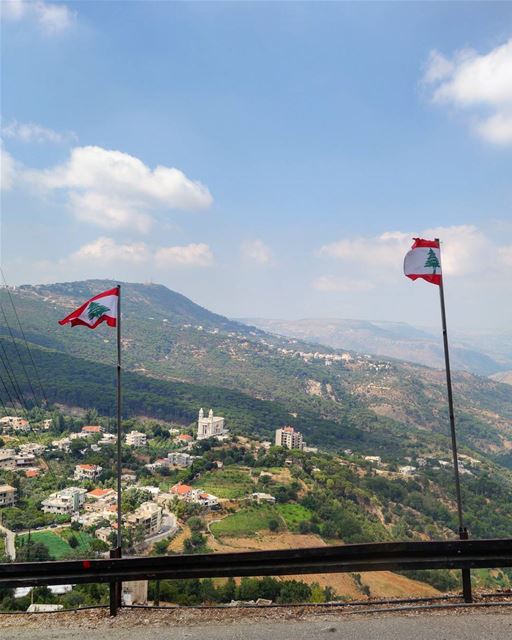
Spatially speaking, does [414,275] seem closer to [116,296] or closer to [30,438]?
[116,296]

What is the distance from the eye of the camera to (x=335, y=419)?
4466 inches

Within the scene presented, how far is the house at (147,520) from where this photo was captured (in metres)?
30.9

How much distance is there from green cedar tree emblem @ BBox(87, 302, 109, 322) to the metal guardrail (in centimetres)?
303

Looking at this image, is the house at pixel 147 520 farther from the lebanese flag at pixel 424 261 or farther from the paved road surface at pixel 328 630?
the lebanese flag at pixel 424 261

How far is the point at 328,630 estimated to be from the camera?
12.5 ft

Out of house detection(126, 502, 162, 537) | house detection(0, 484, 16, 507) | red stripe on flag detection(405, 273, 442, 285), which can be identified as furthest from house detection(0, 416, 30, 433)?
red stripe on flag detection(405, 273, 442, 285)

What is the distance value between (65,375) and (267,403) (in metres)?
50.1

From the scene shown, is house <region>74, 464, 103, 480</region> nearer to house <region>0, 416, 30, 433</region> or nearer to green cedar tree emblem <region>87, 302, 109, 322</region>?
house <region>0, 416, 30, 433</region>

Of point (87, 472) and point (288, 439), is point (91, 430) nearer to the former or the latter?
point (87, 472)

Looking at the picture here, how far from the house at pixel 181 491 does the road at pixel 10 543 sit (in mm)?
14740

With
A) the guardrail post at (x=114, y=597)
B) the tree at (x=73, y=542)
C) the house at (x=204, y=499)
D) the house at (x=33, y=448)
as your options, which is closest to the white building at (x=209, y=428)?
the house at (x=33, y=448)

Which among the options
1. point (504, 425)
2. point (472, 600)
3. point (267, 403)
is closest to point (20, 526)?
point (472, 600)

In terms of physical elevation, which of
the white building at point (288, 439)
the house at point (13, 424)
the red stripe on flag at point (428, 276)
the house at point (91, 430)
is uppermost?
the red stripe on flag at point (428, 276)

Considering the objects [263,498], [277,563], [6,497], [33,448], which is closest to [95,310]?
[277,563]
